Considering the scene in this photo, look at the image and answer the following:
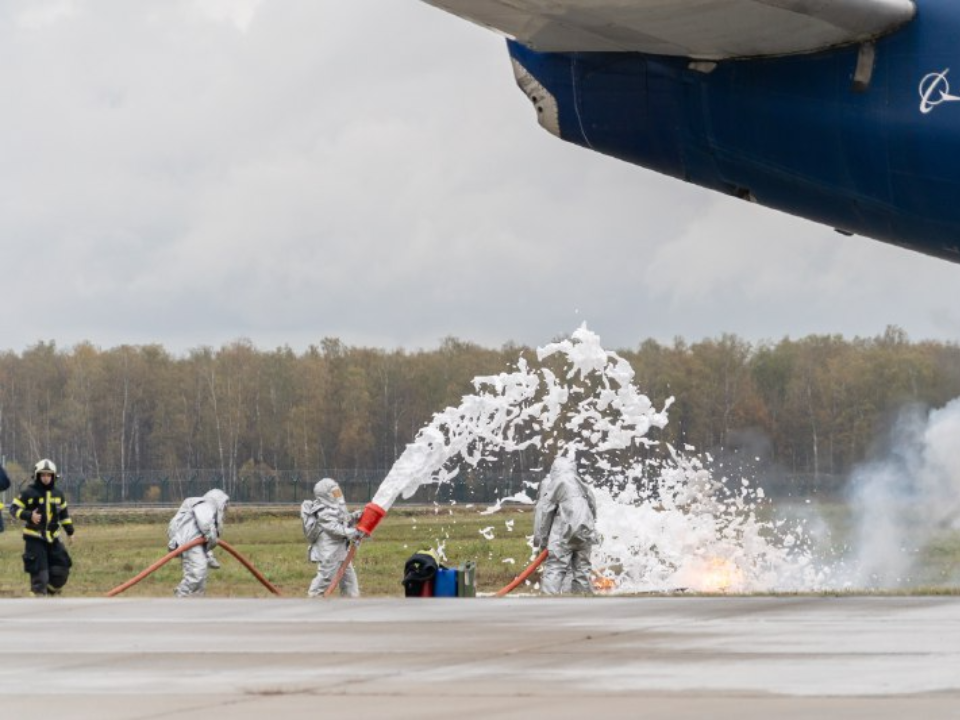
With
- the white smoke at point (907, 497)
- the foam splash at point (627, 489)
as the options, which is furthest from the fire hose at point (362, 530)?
the white smoke at point (907, 497)

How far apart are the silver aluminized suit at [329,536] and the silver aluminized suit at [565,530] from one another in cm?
286

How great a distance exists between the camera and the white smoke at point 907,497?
35.0m

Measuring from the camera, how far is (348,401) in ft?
266

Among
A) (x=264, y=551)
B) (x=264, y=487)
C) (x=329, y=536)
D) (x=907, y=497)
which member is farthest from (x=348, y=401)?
(x=329, y=536)

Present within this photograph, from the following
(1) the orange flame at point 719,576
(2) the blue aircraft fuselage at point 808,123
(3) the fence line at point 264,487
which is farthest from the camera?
(3) the fence line at point 264,487

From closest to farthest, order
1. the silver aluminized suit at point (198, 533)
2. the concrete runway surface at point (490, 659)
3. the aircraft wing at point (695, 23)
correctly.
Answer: the concrete runway surface at point (490, 659), the aircraft wing at point (695, 23), the silver aluminized suit at point (198, 533)

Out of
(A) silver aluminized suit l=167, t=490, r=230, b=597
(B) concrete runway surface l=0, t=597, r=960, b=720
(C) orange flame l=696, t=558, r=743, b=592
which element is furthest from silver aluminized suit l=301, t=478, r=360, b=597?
(B) concrete runway surface l=0, t=597, r=960, b=720

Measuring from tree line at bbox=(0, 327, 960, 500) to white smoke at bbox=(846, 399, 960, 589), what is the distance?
71 cm

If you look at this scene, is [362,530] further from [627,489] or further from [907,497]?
[907,497]

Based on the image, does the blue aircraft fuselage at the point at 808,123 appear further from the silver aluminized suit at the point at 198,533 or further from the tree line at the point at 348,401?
the tree line at the point at 348,401

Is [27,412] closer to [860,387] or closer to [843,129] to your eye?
[860,387]

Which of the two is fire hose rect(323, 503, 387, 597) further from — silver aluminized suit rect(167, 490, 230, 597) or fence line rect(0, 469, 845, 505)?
fence line rect(0, 469, 845, 505)

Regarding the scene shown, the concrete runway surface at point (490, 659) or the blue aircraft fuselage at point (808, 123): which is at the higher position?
the blue aircraft fuselage at point (808, 123)

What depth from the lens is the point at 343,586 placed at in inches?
947
